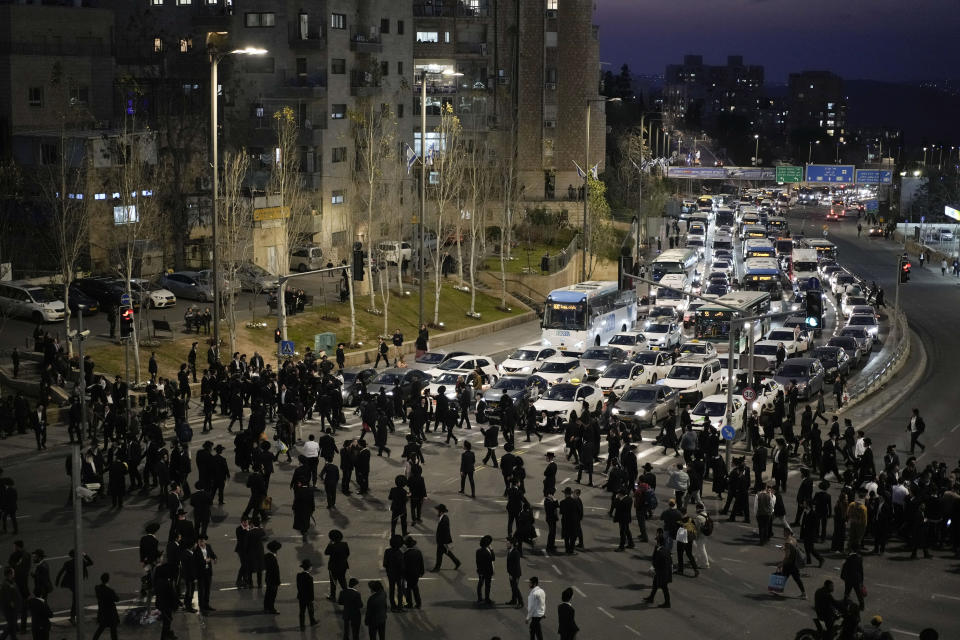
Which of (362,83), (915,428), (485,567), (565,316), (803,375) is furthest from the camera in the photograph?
(362,83)

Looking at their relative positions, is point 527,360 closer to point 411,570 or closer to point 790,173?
point 411,570

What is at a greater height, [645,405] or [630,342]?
[630,342]

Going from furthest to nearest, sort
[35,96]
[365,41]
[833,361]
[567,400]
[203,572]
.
→ [365,41] < [35,96] < [833,361] < [567,400] < [203,572]

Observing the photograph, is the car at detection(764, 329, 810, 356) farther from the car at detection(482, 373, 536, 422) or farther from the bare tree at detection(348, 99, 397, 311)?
the bare tree at detection(348, 99, 397, 311)

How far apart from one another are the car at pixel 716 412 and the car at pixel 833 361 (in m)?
10.4

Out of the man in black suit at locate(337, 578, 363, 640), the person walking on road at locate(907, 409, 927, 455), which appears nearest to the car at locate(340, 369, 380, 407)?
the person walking on road at locate(907, 409, 927, 455)

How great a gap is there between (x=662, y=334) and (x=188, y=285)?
22013 mm

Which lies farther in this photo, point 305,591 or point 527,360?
point 527,360

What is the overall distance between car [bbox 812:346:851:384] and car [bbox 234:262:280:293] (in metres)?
23.9

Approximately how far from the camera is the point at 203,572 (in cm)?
2017

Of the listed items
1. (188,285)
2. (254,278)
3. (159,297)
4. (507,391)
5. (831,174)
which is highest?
(831,174)

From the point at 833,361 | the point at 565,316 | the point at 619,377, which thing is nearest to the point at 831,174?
the point at 833,361

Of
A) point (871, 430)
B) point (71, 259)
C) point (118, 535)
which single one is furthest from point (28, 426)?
point (871, 430)

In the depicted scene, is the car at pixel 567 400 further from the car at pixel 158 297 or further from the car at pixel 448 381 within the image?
the car at pixel 158 297
